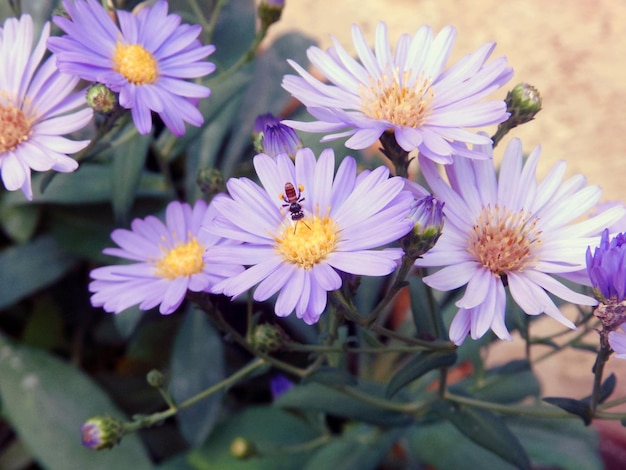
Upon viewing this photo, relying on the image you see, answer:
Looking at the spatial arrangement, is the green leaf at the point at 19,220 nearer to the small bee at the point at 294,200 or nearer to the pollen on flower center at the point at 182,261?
the pollen on flower center at the point at 182,261

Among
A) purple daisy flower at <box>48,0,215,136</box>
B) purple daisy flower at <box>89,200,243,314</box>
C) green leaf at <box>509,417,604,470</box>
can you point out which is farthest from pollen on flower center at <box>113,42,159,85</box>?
green leaf at <box>509,417,604,470</box>

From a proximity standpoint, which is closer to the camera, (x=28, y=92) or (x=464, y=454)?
(x=28, y=92)

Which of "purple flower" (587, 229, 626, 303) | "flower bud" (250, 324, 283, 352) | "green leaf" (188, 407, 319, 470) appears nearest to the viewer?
"purple flower" (587, 229, 626, 303)

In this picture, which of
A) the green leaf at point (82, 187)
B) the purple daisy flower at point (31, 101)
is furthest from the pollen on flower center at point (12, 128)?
the green leaf at point (82, 187)

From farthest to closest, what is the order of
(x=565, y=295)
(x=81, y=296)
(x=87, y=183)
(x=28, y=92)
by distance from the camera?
1. (x=81, y=296)
2. (x=87, y=183)
3. (x=28, y=92)
4. (x=565, y=295)

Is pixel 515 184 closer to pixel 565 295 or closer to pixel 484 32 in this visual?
pixel 565 295

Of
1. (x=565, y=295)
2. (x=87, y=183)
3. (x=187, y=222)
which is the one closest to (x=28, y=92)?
(x=187, y=222)

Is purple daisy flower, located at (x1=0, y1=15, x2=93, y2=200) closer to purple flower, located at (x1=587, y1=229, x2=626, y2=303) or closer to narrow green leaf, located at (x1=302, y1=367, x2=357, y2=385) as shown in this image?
narrow green leaf, located at (x1=302, y1=367, x2=357, y2=385)
